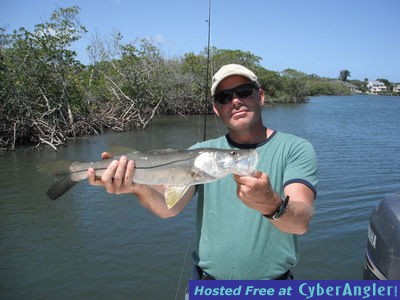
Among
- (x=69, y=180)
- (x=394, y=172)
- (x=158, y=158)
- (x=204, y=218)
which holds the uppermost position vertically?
(x=158, y=158)

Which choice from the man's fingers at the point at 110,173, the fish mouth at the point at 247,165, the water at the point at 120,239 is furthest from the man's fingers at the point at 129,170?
the water at the point at 120,239

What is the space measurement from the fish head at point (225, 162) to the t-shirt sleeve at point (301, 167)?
42cm

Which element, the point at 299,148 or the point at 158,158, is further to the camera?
the point at 158,158

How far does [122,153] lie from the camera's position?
3.21m

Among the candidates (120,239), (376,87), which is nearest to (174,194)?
(120,239)

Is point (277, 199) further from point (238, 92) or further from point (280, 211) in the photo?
point (238, 92)

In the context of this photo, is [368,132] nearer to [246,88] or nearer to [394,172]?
[394,172]

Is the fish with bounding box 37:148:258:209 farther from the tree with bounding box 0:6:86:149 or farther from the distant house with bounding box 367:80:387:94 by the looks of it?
the distant house with bounding box 367:80:387:94

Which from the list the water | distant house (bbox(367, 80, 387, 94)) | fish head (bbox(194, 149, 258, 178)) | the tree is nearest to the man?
fish head (bbox(194, 149, 258, 178))

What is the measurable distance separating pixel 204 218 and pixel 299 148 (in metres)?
0.94

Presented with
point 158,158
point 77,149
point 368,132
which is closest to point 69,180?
point 158,158

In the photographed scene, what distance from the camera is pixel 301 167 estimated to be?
2.74 m

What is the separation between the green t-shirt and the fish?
26 centimetres

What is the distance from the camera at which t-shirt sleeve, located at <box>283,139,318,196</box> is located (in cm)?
269
